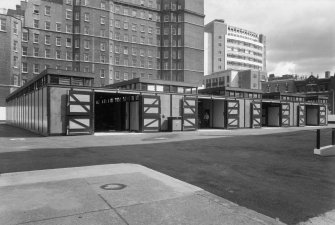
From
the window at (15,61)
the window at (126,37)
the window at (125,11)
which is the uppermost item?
the window at (125,11)

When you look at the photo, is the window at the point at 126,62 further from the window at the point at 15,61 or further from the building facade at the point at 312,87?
the building facade at the point at 312,87

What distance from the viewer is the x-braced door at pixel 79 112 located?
23.8 metres

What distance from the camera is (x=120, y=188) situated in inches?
283

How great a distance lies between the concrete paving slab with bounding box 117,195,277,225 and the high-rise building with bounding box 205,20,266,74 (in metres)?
129

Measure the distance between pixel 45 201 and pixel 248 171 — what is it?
626 cm

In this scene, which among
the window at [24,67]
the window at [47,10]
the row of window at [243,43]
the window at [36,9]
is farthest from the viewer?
the row of window at [243,43]

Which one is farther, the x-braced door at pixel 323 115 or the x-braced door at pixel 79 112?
the x-braced door at pixel 323 115

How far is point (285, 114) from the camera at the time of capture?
42.7 metres

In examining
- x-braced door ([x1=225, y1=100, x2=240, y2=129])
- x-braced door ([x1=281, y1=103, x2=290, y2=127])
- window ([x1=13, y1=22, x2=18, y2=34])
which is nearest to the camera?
x-braced door ([x1=225, y1=100, x2=240, y2=129])

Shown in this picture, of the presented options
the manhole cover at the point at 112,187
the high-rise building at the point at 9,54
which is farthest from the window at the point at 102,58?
the manhole cover at the point at 112,187

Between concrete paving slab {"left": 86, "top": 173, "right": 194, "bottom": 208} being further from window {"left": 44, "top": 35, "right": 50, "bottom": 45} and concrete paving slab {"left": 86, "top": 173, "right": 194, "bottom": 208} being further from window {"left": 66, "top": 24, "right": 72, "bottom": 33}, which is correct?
window {"left": 66, "top": 24, "right": 72, "bottom": 33}

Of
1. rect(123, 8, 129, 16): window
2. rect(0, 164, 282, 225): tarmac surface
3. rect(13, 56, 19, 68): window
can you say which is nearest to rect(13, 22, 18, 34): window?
rect(13, 56, 19, 68): window

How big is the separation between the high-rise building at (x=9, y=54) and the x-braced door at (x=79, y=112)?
152 feet

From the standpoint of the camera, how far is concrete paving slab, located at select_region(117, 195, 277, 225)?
5.11 m
